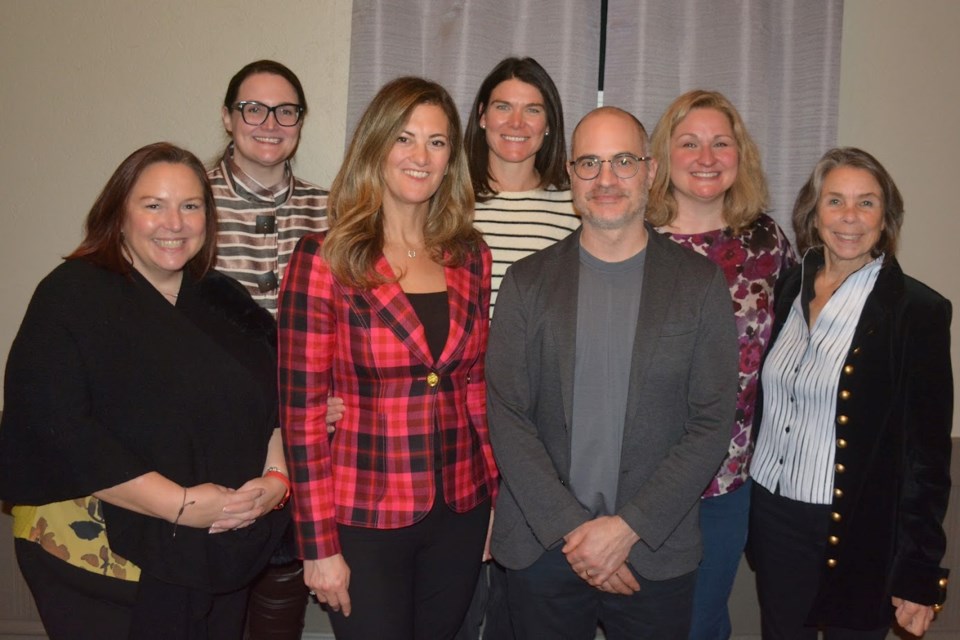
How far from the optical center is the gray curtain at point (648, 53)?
3.01m

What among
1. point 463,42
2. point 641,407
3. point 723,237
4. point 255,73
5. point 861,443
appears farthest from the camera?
point 463,42

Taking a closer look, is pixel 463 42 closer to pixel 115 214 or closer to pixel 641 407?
pixel 115 214

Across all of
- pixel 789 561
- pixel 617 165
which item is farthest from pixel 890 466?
pixel 617 165

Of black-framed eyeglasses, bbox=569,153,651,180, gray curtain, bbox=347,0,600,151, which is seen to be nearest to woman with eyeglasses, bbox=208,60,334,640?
gray curtain, bbox=347,0,600,151

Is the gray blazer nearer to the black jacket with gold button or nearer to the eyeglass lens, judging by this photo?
the black jacket with gold button

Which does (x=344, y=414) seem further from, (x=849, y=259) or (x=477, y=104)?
(x=849, y=259)

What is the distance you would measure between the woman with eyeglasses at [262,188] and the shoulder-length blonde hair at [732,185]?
1083 mm

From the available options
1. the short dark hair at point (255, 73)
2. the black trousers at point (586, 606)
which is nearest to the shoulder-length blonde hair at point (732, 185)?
the black trousers at point (586, 606)

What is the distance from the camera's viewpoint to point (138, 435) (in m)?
1.77

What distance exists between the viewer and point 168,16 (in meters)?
3.07

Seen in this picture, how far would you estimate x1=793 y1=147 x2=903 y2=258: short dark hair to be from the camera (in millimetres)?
2273

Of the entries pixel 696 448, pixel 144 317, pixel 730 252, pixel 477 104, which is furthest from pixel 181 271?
pixel 730 252

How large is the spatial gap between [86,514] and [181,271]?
635mm

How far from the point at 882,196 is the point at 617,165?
892 millimetres
